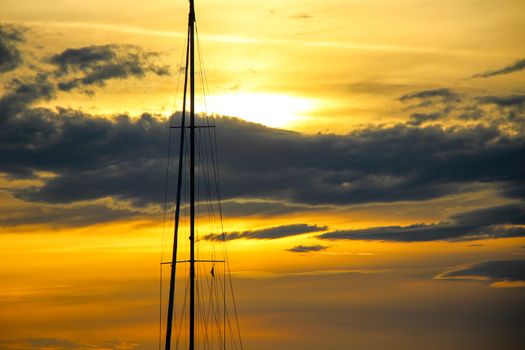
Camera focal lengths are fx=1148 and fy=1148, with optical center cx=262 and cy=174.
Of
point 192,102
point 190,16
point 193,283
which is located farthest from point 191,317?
point 190,16

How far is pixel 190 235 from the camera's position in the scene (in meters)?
79.3

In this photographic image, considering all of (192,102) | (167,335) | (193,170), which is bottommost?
(167,335)

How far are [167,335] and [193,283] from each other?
4.94m

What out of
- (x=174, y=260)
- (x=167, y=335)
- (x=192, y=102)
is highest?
(x=192, y=102)

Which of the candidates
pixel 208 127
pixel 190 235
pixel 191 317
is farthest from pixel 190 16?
pixel 191 317

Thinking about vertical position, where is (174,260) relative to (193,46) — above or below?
below

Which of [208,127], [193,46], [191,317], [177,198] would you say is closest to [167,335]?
[191,317]

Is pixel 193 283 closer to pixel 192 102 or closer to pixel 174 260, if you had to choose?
pixel 174 260

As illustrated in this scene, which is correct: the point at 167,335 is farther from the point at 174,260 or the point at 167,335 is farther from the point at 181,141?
the point at 181,141

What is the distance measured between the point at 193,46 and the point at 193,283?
17.0 m

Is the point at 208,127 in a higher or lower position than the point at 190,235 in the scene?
higher

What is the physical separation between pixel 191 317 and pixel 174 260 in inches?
200

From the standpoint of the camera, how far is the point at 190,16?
8288 centimetres

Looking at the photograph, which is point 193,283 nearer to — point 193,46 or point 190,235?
point 190,235
